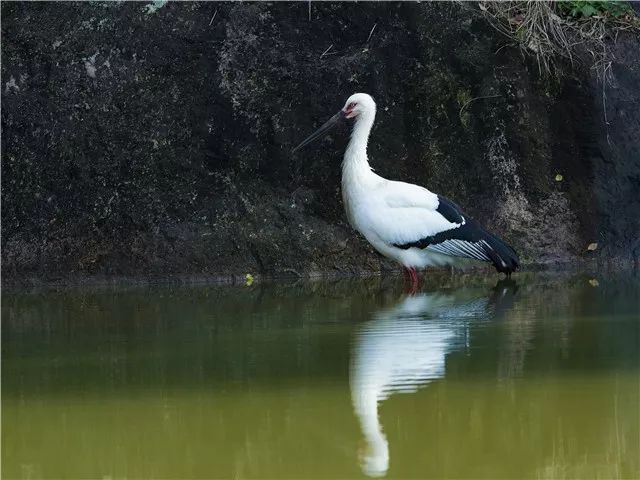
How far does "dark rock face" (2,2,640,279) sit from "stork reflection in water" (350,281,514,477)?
2.61m

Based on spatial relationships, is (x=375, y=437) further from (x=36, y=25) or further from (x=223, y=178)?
(x=36, y=25)

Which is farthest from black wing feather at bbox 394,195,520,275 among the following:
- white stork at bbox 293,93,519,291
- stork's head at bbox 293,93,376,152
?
stork's head at bbox 293,93,376,152

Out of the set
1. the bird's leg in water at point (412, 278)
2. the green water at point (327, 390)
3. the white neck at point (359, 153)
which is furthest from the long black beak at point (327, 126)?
the green water at point (327, 390)

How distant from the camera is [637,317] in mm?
8422

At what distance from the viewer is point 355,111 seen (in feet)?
38.7

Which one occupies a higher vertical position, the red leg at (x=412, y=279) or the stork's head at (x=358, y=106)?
the stork's head at (x=358, y=106)

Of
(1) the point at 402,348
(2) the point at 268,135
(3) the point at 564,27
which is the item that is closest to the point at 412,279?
(2) the point at 268,135

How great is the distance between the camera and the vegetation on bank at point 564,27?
506 inches

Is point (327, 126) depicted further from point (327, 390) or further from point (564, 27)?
point (327, 390)

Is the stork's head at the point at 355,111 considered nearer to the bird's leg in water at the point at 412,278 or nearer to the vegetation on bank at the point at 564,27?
the bird's leg in water at the point at 412,278

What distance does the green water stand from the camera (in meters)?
5.00

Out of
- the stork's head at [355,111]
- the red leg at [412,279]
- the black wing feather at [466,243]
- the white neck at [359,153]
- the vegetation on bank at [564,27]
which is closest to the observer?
the red leg at [412,279]

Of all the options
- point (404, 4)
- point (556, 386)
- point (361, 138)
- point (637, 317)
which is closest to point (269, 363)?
point (556, 386)

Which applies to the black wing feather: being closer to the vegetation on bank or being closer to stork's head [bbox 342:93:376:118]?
stork's head [bbox 342:93:376:118]
